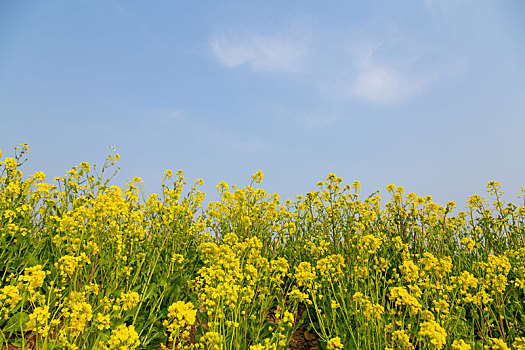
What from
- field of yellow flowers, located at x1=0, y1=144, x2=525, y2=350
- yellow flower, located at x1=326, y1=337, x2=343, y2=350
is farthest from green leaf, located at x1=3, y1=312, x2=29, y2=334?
yellow flower, located at x1=326, y1=337, x2=343, y2=350

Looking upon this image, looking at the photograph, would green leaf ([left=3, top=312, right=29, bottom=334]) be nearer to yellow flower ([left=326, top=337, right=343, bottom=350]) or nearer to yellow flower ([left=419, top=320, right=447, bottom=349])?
yellow flower ([left=326, top=337, right=343, bottom=350])

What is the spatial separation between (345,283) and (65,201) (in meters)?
3.91

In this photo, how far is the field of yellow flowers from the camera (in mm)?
2930

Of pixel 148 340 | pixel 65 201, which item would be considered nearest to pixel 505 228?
pixel 148 340

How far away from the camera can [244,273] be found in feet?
12.4

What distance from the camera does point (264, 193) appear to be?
5.42m

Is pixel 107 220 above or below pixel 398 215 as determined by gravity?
below

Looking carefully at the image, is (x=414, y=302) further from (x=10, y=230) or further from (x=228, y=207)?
(x=10, y=230)

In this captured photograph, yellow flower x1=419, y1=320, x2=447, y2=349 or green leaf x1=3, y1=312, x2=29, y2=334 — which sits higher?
yellow flower x1=419, y1=320, x2=447, y2=349

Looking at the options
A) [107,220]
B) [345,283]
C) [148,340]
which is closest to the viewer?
[148,340]

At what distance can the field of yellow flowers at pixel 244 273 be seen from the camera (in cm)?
293

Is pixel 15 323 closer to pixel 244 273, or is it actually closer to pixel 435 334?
pixel 244 273

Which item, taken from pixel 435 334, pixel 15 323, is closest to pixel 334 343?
pixel 435 334

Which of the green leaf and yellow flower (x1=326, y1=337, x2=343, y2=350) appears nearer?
yellow flower (x1=326, y1=337, x2=343, y2=350)
